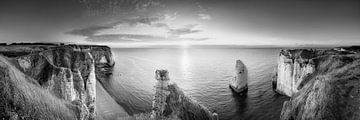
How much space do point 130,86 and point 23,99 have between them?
1957 inches

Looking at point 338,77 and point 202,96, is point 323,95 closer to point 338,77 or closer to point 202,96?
point 338,77

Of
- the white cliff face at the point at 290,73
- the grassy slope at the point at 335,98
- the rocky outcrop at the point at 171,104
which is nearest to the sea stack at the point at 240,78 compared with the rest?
the white cliff face at the point at 290,73

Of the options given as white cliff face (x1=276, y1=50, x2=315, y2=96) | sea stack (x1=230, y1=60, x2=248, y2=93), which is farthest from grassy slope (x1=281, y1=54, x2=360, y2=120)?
sea stack (x1=230, y1=60, x2=248, y2=93)

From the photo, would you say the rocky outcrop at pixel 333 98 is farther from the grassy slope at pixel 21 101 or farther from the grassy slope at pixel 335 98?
the grassy slope at pixel 21 101

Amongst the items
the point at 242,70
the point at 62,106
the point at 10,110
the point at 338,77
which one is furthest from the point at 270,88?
the point at 10,110

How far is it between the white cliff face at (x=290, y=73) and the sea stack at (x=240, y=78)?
9.24m

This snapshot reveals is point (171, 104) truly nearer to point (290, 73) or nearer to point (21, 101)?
point (21, 101)

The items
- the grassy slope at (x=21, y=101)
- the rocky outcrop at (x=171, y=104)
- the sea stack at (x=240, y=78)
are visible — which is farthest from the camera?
the sea stack at (x=240, y=78)

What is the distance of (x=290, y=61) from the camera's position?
42.4 meters

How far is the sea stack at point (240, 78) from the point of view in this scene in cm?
4919

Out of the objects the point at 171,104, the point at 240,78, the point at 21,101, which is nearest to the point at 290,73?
the point at 240,78

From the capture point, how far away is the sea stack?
49.2 metres

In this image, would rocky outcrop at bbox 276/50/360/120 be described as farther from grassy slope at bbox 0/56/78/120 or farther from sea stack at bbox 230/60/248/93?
sea stack at bbox 230/60/248/93

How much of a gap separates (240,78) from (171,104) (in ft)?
107
